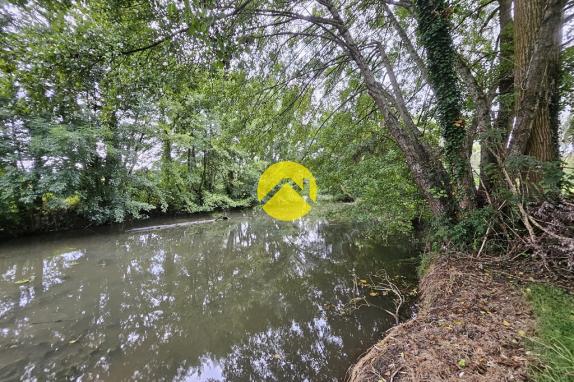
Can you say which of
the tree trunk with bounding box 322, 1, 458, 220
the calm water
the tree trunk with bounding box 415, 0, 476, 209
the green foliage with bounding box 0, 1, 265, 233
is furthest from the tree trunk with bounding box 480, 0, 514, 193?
the green foliage with bounding box 0, 1, 265, 233

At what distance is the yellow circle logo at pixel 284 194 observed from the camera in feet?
25.3

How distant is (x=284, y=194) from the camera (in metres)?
10.3

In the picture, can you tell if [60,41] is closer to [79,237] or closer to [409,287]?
[409,287]

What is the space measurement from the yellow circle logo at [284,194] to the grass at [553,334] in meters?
4.73

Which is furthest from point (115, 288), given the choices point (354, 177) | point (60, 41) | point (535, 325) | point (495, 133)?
point (495, 133)

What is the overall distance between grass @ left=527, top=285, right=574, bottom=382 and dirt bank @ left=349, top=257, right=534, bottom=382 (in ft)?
0.22

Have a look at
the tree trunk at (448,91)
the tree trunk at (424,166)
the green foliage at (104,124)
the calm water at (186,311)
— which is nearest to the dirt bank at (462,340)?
Result: the calm water at (186,311)

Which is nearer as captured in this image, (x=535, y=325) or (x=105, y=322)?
(x=535, y=325)

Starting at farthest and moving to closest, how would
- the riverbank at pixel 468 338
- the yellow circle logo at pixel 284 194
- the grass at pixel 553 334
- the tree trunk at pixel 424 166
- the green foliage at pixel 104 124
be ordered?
the yellow circle logo at pixel 284 194, the tree trunk at pixel 424 166, the green foliage at pixel 104 124, the riverbank at pixel 468 338, the grass at pixel 553 334

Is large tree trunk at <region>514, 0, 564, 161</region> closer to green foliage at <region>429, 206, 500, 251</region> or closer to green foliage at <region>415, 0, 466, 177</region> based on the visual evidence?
green foliage at <region>415, 0, 466, 177</region>

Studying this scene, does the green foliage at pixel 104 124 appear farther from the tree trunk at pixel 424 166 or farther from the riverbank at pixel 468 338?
the riverbank at pixel 468 338

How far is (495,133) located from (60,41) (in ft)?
15.4

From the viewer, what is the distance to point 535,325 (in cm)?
175

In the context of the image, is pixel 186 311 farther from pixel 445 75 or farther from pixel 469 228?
pixel 445 75
